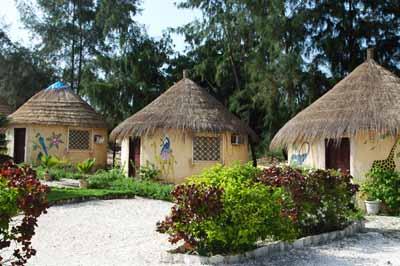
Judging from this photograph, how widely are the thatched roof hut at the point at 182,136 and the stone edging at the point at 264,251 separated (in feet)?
29.1

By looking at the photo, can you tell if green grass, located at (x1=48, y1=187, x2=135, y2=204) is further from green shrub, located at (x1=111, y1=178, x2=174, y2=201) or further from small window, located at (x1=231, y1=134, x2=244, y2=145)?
small window, located at (x1=231, y1=134, x2=244, y2=145)

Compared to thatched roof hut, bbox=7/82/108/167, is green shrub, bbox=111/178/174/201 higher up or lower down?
lower down

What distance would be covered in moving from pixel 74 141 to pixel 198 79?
→ 8510mm

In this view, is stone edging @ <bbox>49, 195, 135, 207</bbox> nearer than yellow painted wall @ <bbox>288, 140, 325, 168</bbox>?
Yes

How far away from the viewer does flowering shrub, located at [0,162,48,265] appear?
4371mm

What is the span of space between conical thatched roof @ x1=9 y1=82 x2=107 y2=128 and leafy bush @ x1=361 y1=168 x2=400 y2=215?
44.9 feet

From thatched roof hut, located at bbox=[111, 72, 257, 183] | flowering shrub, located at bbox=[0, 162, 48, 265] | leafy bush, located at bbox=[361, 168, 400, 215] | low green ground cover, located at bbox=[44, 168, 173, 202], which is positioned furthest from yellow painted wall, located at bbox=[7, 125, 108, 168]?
flowering shrub, located at bbox=[0, 162, 48, 265]

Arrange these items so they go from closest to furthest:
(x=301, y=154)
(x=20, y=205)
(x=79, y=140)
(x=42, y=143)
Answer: (x=20, y=205) → (x=301, y=154) → (x=42, y=143) → (x=79, y=140)

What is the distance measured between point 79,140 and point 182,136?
707cm

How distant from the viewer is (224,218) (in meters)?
6.41

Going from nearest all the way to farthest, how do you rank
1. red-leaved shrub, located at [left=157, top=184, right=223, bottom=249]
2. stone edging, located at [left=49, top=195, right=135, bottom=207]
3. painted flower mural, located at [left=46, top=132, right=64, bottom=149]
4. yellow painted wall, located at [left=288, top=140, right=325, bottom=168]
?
red-leaved shrub, located at [left=157, top=184, right=223, bottom=249], stone edging, located at [left=49, top=195, right=135, bottom=207], yellow painted wall, located at [left=288, top=140, right=325, bottom=168], painted flower mural, located at [left=46, top=132, right=64, bottom=149]

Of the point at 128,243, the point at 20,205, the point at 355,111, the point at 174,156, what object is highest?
the point at 355,111

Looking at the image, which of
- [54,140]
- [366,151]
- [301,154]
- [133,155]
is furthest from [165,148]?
[366,151]

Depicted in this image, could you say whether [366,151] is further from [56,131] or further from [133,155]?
[56,131]
